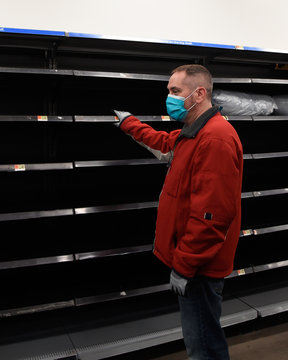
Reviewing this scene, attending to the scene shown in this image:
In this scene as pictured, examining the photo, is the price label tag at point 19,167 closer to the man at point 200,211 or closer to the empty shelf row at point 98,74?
the empty shelf row at point 98,74

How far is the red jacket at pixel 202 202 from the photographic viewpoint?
69.2 inches

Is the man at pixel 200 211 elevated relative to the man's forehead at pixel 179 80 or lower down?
lower down

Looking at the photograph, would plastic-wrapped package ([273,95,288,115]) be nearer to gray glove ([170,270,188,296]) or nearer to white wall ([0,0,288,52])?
white wall ([0,0,288,52])

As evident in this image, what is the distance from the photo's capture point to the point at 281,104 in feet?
11.1

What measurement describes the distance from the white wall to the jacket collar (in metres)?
0.98

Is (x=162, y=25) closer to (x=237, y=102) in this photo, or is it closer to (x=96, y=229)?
(x=237, y=102)

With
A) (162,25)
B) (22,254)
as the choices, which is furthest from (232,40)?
(22,254)

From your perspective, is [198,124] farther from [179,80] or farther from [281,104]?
[281,104]

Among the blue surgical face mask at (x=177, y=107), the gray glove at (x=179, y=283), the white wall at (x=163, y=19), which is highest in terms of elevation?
the white wall at (x=163, y=19)

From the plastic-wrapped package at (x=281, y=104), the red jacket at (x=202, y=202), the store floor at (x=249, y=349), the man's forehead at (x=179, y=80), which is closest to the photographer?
the red jacket at (x=202, y=202)

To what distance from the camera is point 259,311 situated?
305 cm

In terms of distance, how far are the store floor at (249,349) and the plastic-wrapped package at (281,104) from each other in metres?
1.82

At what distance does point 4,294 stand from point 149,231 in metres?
1.14

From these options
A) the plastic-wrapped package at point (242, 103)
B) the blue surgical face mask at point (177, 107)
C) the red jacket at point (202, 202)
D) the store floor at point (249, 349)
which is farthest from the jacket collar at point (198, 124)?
the store floor at point (249, 349)
